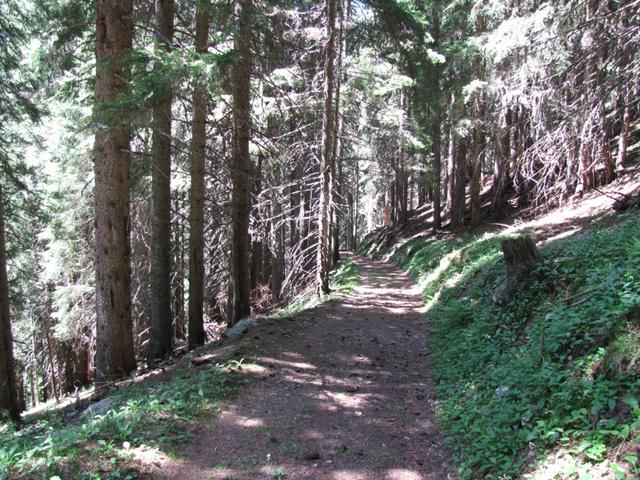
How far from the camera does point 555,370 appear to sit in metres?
4.24

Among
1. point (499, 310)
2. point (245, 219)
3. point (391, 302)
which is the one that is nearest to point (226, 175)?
point (245, 219)

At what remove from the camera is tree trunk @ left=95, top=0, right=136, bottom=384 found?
693 centimetres

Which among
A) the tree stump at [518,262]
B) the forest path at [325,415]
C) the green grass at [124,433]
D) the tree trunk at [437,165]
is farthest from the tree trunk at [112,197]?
the tree trunk at [437,165]

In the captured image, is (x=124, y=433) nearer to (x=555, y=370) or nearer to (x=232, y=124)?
(x=555, y=370)

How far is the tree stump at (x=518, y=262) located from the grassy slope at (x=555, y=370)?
22 centimetres

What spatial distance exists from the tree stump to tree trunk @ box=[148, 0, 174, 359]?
626cm

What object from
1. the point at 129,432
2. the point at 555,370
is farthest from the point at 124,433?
the point at 555,370

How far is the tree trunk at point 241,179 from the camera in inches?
344

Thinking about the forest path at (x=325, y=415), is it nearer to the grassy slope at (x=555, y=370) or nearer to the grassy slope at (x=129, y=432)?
the grassy slope at (x=129, y=432)

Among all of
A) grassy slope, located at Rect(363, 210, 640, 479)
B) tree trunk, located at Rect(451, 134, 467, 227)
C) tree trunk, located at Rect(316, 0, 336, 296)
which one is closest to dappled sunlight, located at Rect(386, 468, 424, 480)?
grassy slope, located at Rect(363, 210, 640, 479)

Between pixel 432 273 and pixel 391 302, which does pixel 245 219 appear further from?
pixel 432 273

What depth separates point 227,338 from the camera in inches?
322

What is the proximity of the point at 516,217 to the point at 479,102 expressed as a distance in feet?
14.5

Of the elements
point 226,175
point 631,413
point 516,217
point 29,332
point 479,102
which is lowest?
point 29,332
